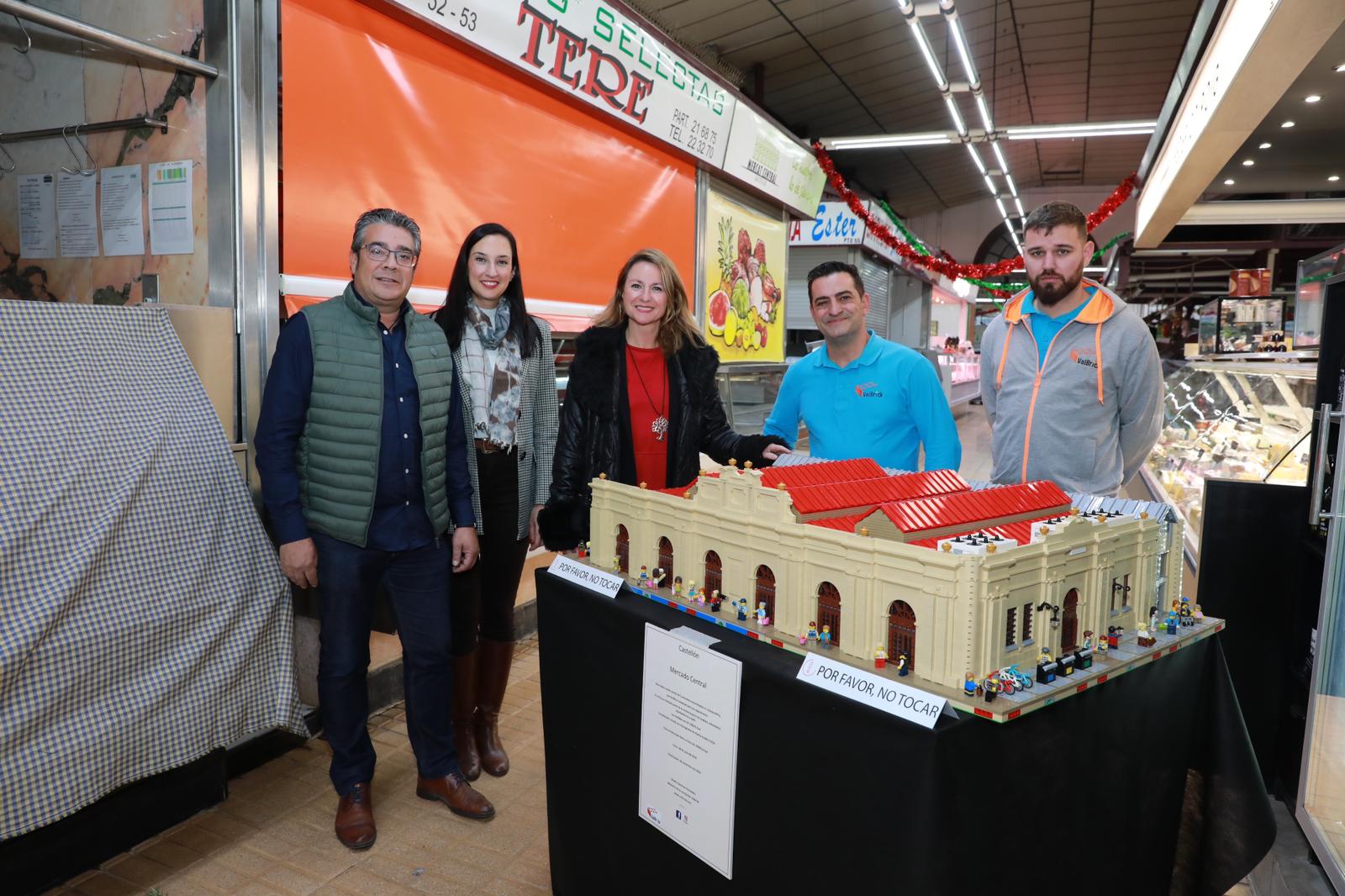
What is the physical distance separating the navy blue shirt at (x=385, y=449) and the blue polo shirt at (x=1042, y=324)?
2.01 metres

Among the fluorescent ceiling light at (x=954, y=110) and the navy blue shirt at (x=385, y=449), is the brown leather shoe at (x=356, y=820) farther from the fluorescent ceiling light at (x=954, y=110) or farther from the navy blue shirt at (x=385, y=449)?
the fluorescent ceiling light at (x=954, y=110)

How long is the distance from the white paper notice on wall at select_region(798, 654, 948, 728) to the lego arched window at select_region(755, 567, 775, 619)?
0.69 feet

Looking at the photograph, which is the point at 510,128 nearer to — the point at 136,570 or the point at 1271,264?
the point at 136,570

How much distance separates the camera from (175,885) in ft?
8.53

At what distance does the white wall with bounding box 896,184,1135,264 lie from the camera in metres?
25.7

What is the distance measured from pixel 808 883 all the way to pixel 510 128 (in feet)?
12.4

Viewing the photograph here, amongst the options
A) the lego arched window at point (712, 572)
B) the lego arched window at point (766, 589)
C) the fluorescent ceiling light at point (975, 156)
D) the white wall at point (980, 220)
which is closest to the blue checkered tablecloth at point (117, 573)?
the lego arched window at point (712, 572)

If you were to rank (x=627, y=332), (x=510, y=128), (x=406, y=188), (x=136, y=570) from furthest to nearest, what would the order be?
(x=510, y=128), (x=406, y=188), (x=627, y=332), (x=136, y=570)

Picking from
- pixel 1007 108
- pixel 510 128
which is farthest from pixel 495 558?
pixel 1007 108

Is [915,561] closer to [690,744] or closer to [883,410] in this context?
[690,744]

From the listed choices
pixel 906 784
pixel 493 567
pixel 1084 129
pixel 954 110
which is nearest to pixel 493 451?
pixel 493 567

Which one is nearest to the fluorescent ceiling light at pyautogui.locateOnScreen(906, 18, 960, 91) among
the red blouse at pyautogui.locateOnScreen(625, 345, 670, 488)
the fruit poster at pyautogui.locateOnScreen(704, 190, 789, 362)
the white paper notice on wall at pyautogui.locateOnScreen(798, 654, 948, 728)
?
the fruit poster at pyautogui.locateOnScreen(704, 190, 789, 362)

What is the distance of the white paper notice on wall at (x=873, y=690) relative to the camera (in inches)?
57.7

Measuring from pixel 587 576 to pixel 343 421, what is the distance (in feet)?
3.02
